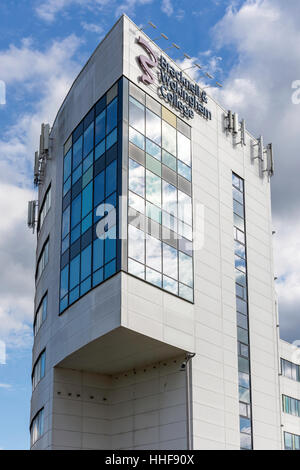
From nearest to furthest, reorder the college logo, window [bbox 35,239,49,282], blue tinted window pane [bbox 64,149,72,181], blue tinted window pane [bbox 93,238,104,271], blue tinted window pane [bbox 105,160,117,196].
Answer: blue tinted window pane [bbox 93,238,104,271], blue tinted window pane [bbox 105,160,117,196], the college logo, blue tinted window pane [bbox 64,149,72,181], window [bbox 35,239,49,282]

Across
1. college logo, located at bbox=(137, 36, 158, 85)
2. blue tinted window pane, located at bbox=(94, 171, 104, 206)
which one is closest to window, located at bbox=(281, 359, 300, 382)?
blue tinted window pane, located at bbox=(94, 171, 104, 206)

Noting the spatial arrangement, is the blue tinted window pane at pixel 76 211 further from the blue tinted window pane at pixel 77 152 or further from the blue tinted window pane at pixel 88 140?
the blue tinted window pane at pixel 88 140

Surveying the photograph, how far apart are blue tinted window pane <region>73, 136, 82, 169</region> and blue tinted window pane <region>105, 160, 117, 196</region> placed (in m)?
4.93

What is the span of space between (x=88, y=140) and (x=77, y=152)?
1.89 meters

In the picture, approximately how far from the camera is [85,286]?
41.6m

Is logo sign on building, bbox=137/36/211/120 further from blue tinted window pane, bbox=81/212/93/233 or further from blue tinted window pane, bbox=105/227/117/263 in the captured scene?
blue tinted window pane, bbox=105/227/117/263

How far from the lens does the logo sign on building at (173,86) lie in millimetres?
43469

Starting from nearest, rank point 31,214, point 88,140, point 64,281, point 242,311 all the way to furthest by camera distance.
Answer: point 88,140, point 64,281, point 242,311, point 31,214

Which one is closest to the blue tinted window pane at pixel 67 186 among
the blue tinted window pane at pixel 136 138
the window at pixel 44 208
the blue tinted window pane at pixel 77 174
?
the blue tinted window pane at pixel 77 174

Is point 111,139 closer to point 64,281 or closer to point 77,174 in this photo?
point 77,174

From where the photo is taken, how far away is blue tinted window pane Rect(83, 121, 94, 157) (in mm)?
44469

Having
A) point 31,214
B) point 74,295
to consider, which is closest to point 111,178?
point 74,295
